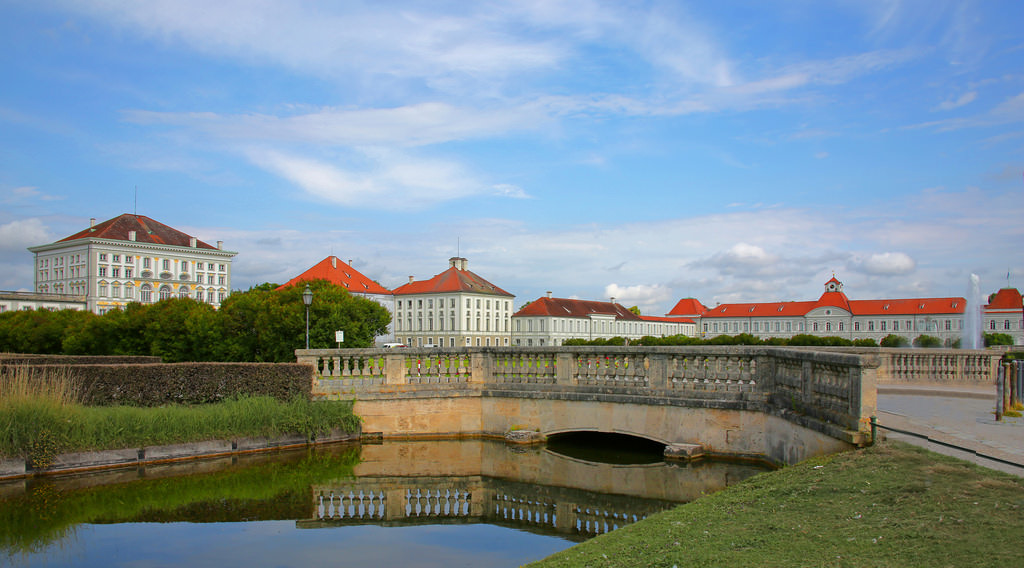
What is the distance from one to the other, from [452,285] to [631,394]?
4065 inches

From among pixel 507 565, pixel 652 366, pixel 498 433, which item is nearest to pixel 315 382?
pixel 498 433

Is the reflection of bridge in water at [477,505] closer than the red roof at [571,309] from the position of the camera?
Yes

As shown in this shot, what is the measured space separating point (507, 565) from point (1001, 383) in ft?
25.6

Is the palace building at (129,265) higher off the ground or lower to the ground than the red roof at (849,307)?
higher

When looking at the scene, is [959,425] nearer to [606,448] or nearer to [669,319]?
[606,448]

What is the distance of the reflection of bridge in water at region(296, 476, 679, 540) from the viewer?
→ 29.4ft

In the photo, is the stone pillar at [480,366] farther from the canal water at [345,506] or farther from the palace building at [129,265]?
the palace building at [129,265]

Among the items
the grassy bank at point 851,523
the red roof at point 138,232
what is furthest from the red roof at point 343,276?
the grassy bank at point 851,523

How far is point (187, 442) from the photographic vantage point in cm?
1248

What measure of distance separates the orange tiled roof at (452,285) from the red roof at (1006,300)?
75.0m

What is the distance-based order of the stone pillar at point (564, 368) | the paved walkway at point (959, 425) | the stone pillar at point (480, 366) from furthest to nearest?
the stone pillar at point (480, 366)
the stone pillar at point (564, 368)
the paved walkway at point (959, 425)

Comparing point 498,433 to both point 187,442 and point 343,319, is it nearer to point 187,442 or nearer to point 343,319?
point 187,442

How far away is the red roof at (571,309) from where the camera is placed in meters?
116

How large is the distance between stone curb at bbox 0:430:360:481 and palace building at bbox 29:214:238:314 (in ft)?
325
